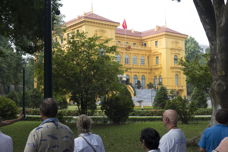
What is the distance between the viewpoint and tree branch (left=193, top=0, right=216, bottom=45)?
25.6ft

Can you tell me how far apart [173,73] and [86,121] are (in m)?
58.0

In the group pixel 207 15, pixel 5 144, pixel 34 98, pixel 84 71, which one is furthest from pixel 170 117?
pixel 34 98

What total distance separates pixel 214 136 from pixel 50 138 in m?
1.91

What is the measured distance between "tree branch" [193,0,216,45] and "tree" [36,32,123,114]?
9.23 metres

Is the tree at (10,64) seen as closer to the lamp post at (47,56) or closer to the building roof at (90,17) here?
the lamp post at (47,56)

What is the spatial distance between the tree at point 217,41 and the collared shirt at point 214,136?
3766 millimetres

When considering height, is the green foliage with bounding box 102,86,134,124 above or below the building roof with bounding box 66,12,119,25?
below

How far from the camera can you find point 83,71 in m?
16.8

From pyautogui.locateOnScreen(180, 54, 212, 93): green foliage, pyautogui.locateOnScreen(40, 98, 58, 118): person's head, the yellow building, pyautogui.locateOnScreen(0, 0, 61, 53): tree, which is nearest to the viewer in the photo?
pyautogui.locateOnScreen(40, 98, 58, 118): person's head

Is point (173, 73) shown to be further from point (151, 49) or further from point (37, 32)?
point (37, 32)

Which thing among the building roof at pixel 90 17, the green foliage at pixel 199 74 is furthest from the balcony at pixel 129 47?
the green foliage at pixel 199 74

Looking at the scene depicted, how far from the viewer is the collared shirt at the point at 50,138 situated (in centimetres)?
267

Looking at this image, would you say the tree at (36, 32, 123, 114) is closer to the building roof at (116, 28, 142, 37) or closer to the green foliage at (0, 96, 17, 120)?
the green foliage at (0, 96, 17, 120)

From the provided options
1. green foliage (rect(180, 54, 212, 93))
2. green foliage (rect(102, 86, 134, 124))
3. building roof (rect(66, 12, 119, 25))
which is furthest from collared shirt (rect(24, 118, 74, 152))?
building roof (rect(66, 12, 119, 25))
